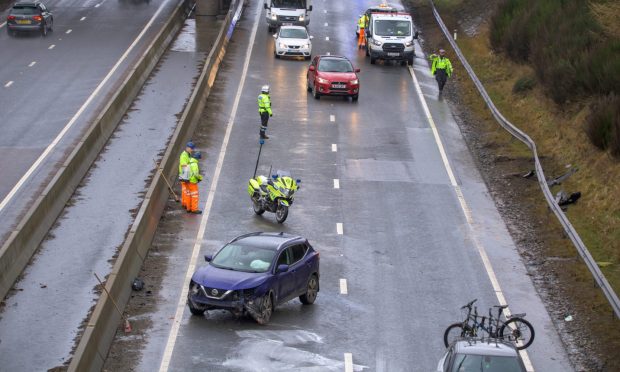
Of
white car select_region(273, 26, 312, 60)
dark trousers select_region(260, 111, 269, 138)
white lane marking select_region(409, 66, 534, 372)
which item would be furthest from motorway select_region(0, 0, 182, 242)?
white lane marking select_region(409, 66, 534, 372)

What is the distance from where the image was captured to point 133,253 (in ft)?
81.7

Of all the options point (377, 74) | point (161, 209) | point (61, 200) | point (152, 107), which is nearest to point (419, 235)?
point (161, 209)

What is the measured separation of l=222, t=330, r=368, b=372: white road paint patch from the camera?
Answer: 2011 centimetres

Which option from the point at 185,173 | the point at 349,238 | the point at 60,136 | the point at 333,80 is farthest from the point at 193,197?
the point at 333,80

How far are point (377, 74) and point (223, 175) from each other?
1782cm

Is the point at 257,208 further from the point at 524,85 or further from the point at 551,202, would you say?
the point at 524,85

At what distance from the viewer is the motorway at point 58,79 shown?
3288 cm

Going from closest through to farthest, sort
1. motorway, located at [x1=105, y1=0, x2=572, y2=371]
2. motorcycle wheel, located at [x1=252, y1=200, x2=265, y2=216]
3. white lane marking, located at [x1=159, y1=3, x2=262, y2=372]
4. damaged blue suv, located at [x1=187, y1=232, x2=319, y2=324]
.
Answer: white lane marking, located at [x1=159, y1=3, x2=262, y2=372] → motorway, located at [x1=105, y1=0, x2=572, y2=371] → damaged blue suv, located at [x1=187, y1=232, x2=319, y2=324] → motorcycle wheel, located at [x1=252, y1=200, x2=265, y2=216]

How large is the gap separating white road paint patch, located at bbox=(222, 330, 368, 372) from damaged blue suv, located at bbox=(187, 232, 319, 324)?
1.70 ft

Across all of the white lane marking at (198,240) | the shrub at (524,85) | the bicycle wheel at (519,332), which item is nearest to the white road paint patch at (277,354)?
the white lane marking at (198,240)

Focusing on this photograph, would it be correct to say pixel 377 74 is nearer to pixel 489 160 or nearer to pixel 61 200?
pixel 489 160

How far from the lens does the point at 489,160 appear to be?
3609 centimetres

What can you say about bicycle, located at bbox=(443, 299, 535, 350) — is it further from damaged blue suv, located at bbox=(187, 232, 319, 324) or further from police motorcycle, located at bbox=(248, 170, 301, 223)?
police motorcycle, located at bbox=(248, 170, 301, 223)

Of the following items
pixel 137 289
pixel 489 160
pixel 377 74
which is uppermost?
pixel 137 289
